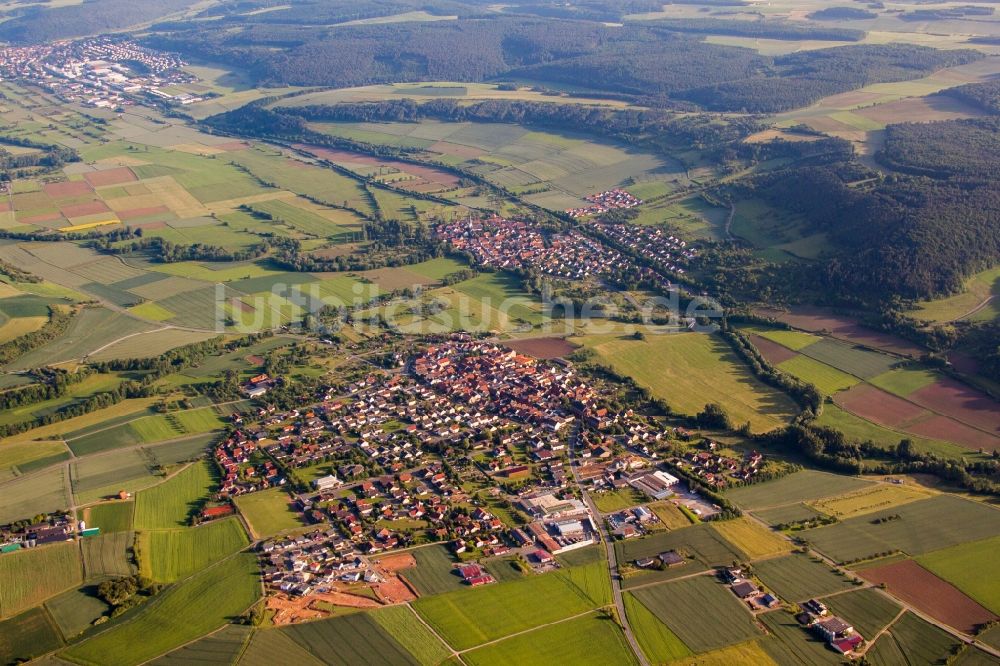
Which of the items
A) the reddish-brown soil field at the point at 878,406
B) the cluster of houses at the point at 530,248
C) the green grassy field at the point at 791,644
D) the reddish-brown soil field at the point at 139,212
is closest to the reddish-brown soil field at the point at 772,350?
the reddish-brown soil field at the point at 878,406

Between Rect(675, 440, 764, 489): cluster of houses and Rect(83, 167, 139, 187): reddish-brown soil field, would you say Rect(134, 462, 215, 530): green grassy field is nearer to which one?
Rect(675, 440, 764, 489): cluster of houses

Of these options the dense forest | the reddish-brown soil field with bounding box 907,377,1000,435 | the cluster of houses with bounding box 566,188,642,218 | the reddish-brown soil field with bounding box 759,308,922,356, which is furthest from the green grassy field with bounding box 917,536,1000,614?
the dense forest

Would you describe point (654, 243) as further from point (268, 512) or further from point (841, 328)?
point (268, 512)

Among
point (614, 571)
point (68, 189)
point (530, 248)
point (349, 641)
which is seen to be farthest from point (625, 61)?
point (349, 641)

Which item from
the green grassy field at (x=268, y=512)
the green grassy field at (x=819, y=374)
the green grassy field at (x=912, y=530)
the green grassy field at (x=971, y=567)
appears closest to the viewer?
the green grassy field at (x=971, y=567)

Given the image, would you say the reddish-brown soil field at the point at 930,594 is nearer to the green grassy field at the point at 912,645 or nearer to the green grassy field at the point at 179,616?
the green grassy field at the point at 912,645

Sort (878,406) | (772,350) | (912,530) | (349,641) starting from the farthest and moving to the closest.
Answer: (772,350) < (878,406) < (912,530) < (349,641)
